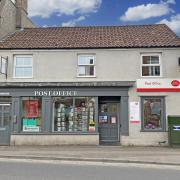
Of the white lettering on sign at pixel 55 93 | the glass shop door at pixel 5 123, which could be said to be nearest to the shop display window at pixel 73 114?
the white lettering on sign at pixel 55 93

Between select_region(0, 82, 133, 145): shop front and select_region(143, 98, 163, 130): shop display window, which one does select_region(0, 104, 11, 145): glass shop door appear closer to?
select_region(0, 82, 133, 145): shop front

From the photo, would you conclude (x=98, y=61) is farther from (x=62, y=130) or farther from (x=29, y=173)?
(x=29, y=173)

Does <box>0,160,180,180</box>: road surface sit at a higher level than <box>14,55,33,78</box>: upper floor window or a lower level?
lower

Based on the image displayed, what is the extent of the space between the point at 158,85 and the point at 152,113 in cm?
163

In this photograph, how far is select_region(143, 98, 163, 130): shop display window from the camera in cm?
1914

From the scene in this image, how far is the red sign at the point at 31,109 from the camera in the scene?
19688 millimetres

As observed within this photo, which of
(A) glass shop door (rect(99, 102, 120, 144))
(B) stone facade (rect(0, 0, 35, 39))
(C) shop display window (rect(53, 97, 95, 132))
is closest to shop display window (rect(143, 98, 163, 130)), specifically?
(A) glass shop door (rect(99, 102, 120, 144))

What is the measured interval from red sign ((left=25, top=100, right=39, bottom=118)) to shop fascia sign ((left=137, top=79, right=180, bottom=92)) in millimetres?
5968

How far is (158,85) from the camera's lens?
19047mm

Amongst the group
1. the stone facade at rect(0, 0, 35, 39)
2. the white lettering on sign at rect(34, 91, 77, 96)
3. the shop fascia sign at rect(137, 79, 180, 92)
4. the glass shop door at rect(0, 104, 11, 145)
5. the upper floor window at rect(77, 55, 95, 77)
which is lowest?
the glass shop door at rect(0, 104, 11, 145)

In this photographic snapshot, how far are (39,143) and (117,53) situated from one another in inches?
267

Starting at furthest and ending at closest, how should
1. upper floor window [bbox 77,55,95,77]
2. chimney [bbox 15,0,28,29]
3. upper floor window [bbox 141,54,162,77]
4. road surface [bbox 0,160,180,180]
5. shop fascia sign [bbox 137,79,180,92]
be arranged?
chimney [bbox 15,0,28,29], upper floor window [bbox 77,55,95,77], upper floor window [bbox 141,54,162,77], shop fascia sign [bbox 137,79,180,92], road surface [bbox 0,160,180,180]

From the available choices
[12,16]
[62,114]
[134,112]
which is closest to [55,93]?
[62,114]

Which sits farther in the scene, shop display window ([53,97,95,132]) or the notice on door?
shop display window ([53,97,95,132])
